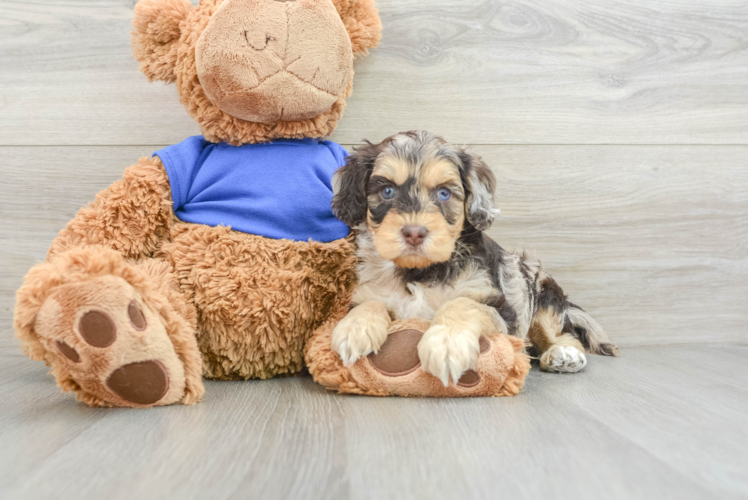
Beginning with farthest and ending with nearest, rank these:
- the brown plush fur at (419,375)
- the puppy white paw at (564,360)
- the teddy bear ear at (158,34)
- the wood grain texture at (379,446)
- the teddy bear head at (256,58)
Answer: the puppy white paw at (564,360), the teddy bear ear at (158,34), the teddy bear head at (256,58), the brown plush fur at (419,375), the wood grain texture at (379,446)

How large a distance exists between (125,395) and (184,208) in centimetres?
72

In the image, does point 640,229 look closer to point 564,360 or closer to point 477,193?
point 564,360

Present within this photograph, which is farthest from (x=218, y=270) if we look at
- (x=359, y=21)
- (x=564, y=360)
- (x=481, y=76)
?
(x=481, y=76)

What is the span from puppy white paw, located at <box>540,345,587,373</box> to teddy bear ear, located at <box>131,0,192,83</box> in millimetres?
1742

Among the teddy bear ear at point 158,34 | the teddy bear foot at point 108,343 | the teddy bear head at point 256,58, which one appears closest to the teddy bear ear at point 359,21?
the teddy bear head at point 256,58

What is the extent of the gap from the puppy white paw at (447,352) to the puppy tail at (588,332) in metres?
0.89

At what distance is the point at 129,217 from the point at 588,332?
1.85 metres

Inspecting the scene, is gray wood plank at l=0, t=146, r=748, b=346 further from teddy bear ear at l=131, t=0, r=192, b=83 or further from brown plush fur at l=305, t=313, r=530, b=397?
teddy bear ear at l=131, t=0, r=192, b=83

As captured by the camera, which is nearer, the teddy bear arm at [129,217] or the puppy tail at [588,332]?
the teddy bear arm at [129,217]

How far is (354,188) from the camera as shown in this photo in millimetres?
1789

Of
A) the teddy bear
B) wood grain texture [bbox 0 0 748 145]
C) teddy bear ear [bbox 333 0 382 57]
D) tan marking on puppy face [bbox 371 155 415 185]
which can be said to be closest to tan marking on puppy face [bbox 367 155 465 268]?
tan marking on puppy face [bbox 371 155 415 185]

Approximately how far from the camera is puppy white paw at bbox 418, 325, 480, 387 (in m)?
1.53

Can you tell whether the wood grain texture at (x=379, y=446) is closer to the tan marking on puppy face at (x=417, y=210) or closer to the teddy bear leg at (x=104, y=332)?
the teddy bear leg at (x=104, y=332)

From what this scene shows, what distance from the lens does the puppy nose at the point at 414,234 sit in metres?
1.59
